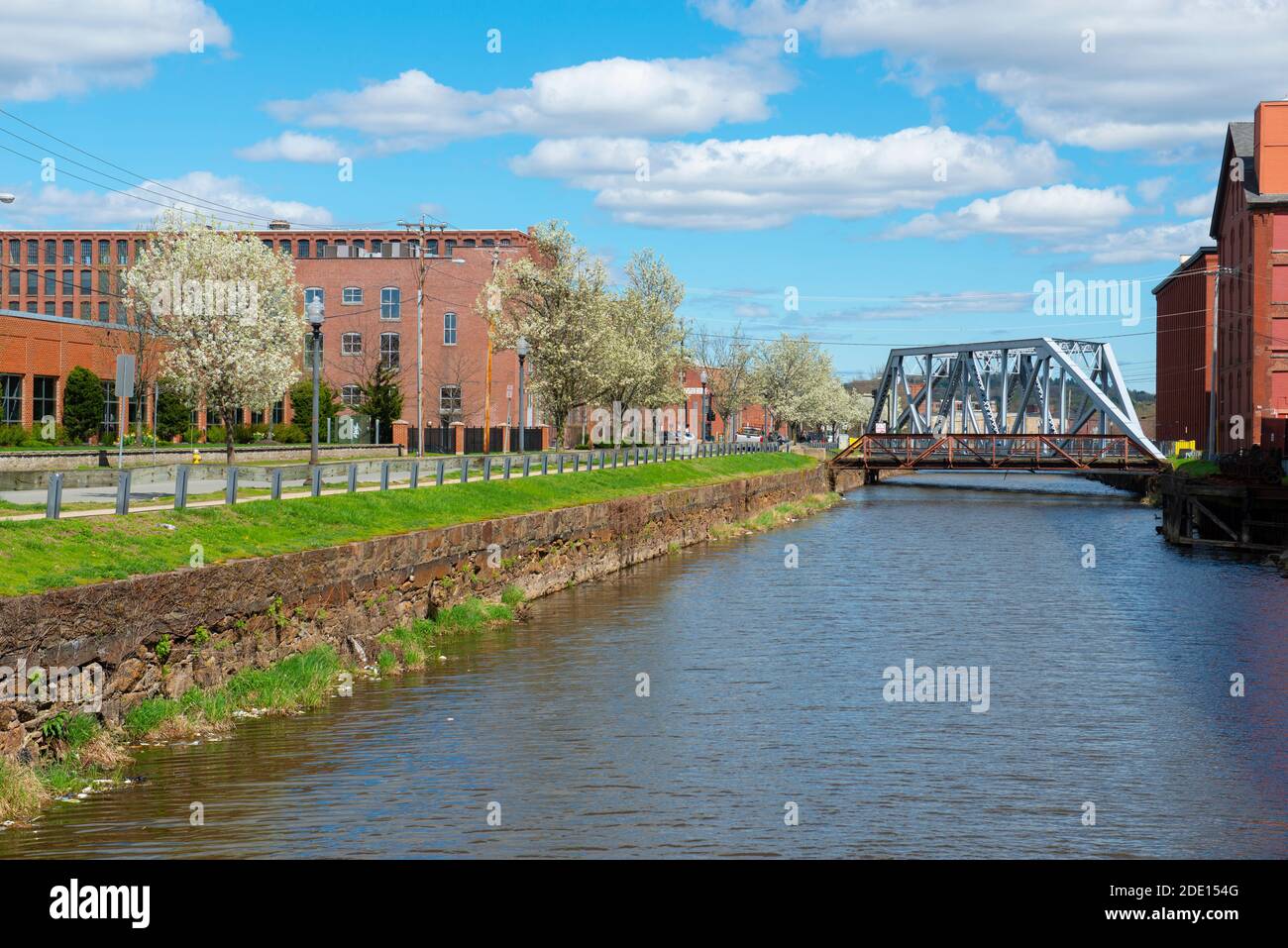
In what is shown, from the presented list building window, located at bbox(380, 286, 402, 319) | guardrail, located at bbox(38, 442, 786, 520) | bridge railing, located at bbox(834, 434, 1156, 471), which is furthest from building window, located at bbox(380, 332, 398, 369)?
guardrail, located at bbox(38, 442, 786, 520)

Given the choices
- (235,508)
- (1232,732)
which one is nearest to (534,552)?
(235,508)

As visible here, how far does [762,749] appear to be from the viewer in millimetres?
15555

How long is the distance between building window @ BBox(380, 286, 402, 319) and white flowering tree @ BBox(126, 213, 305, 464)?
38.4 m

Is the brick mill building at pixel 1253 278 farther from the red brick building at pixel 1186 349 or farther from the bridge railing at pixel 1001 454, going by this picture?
the red brick building at pixel 1186 349

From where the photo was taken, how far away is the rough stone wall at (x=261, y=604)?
13.2 metres

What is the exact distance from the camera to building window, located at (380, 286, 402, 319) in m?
95.5

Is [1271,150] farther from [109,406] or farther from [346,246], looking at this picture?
[346,246]

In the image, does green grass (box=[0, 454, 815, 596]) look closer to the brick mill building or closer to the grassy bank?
the grassy bank

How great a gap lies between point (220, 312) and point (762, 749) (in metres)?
33.0

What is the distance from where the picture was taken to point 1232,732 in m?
16.7

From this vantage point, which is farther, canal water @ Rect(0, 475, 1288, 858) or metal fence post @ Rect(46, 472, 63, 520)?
metal fence post @ Rect(46, 472, 63, 520)

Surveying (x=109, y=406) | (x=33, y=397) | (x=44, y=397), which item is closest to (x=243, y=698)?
(x=33, y=397)
